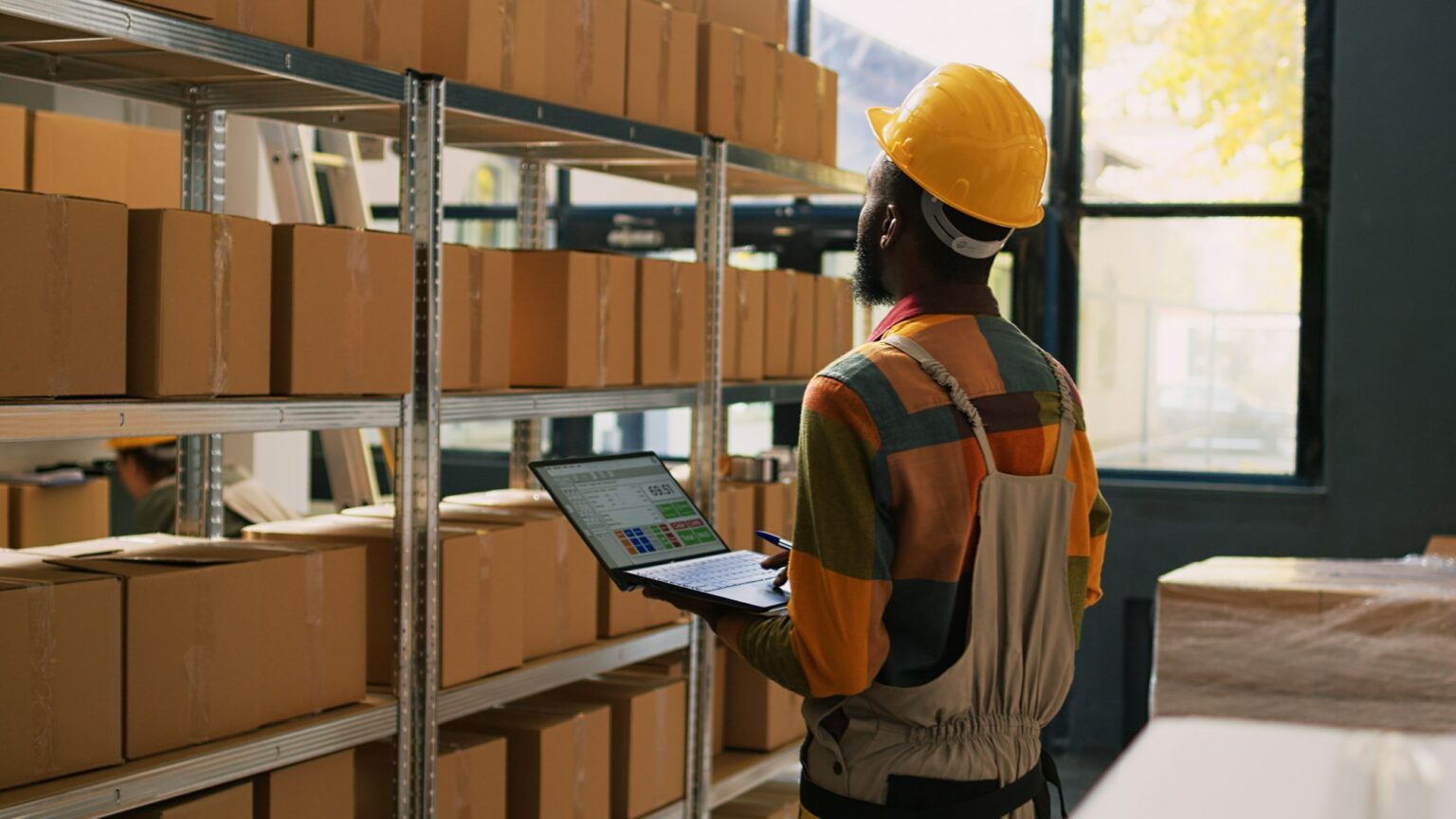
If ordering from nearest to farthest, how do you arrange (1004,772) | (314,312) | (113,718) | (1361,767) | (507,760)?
(1361,767) → (1004,772) → (113,718) → (314,312) → (507,760)

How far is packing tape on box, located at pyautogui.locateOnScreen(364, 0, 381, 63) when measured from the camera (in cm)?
252

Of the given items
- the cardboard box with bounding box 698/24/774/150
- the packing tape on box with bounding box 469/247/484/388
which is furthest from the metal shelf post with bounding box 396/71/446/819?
the cardboard box with bounding box 698/24/774/150

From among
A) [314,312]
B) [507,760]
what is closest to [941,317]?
[314,312]

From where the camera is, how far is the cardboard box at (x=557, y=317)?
3.11 meters

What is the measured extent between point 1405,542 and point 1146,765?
17.7ft

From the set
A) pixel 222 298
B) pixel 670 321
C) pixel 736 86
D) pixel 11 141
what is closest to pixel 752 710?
pixel 670 321

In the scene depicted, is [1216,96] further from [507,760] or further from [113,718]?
[113,718]

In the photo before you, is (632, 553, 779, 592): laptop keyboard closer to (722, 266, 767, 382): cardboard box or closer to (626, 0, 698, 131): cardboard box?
(626, 0, 698, 131): cardboard box

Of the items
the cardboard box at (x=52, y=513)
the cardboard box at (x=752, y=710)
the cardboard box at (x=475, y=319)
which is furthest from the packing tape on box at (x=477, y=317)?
the cardboard box at (x=52, y=513)

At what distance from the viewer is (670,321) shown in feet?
11.5

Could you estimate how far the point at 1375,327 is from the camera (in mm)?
5801

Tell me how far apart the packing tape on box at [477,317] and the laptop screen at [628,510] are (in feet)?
1.73

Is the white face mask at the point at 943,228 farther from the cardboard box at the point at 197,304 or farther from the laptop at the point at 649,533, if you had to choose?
the cardboard box at the point at 197,304

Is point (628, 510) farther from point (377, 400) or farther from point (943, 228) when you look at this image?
point (943, 228)
